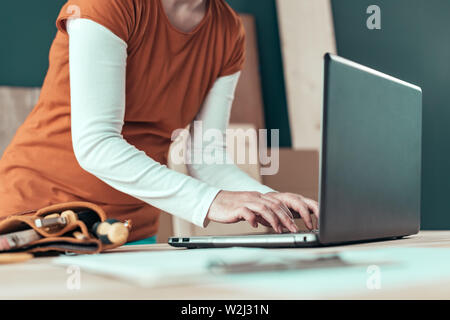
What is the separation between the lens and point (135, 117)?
1.16m

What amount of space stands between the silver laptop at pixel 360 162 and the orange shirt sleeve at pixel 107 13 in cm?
41

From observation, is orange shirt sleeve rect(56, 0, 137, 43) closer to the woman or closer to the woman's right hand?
the woman

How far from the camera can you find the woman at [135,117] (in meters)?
0.89

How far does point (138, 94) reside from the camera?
114 centimetres

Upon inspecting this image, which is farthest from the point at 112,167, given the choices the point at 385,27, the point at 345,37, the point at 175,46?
the point at 385,27

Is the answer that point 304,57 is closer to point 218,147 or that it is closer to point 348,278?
point 218,147

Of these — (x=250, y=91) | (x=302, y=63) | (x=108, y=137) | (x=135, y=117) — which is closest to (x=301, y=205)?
(x=108, y=137)

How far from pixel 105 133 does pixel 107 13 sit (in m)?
0.22

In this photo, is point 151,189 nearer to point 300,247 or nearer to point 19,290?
point 300,247

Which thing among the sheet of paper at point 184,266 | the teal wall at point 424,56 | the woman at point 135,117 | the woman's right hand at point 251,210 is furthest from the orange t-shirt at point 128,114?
the teal wall at point 424,56

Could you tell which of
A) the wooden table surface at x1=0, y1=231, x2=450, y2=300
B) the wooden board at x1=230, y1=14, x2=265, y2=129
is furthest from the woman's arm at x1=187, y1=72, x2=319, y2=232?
the wooden board at x1=230, y1=14, x2=265, y2=129

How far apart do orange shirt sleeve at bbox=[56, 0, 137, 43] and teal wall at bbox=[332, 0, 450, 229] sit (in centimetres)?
291

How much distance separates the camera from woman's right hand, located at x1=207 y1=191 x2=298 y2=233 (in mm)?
783

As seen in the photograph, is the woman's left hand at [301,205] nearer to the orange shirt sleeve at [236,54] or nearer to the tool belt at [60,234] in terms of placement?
the tool belt at [60,234]
